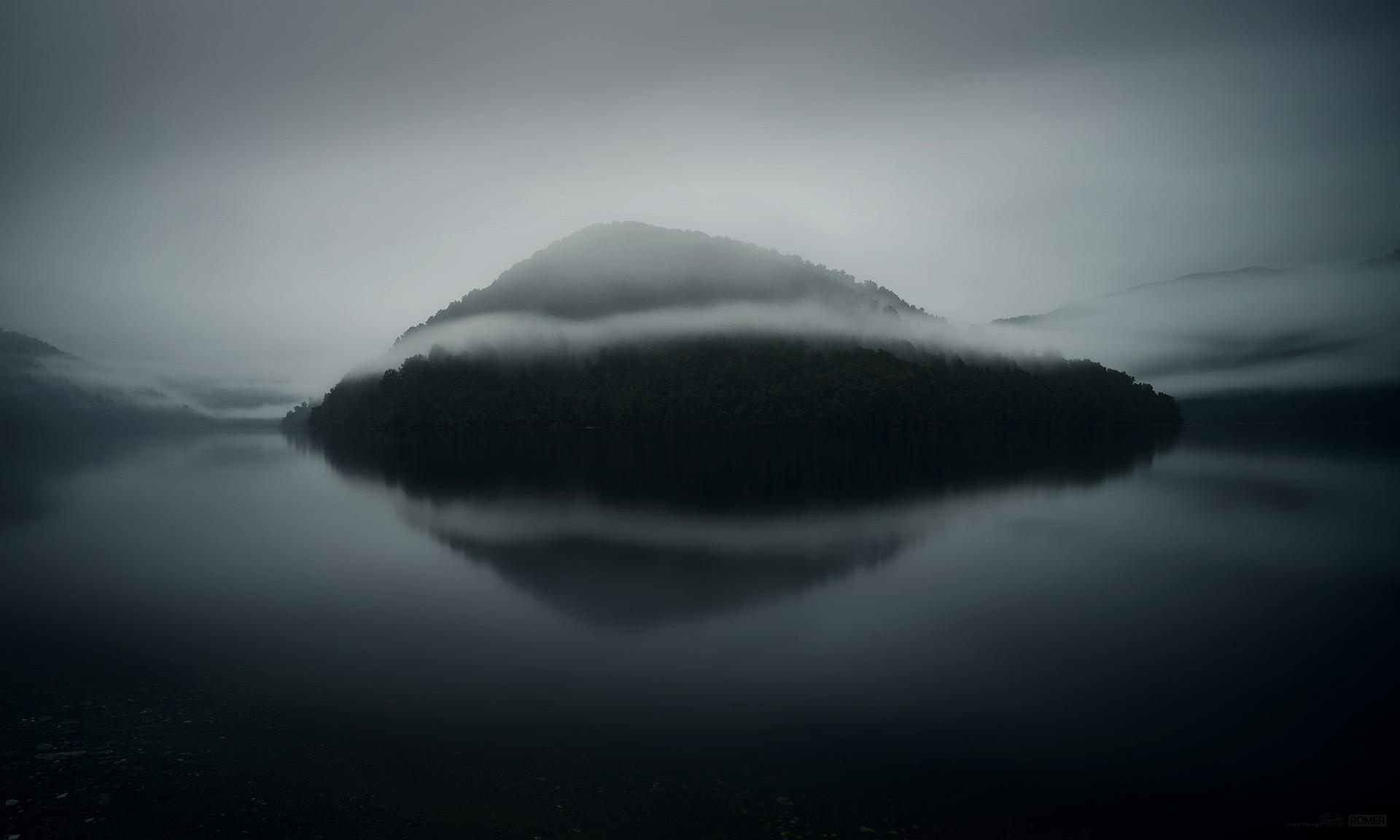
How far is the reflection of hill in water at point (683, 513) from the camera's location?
16.1 m

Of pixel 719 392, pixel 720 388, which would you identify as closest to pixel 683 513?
pixel 719 392

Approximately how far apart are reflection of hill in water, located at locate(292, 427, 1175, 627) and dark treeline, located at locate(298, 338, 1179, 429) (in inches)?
3428

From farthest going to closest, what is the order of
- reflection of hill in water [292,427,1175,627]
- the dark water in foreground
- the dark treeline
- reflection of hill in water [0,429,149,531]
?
the dark treeline → reflection of hill in water [0,429,149,531] → reflection of hill in water [292,427,1175,627] → the dark water in foreground

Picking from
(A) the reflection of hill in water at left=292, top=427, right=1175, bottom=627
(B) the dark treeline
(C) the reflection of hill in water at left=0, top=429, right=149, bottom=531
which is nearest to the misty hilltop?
(B) the dark treeline

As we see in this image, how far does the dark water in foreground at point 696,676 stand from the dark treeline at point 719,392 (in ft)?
427

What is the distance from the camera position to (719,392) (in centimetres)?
16125

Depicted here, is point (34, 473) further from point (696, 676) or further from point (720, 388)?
point (720, 388)

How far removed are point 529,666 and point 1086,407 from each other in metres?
196

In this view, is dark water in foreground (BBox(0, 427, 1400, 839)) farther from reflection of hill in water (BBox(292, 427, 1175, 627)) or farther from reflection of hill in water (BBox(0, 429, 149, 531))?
reflection of hill in water (BBox(0, 429, 149, 531))

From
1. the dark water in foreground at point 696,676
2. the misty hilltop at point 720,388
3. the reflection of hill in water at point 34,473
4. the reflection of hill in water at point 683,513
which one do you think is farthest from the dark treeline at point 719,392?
the dark water in foreground at point 696,676

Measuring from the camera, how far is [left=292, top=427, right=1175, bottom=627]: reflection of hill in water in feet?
52.9

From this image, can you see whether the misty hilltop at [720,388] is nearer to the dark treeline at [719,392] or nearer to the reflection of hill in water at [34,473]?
the dark treeline at [719,392]

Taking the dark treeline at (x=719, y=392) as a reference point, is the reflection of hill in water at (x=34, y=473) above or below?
below

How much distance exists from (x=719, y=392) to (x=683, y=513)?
134 metres
